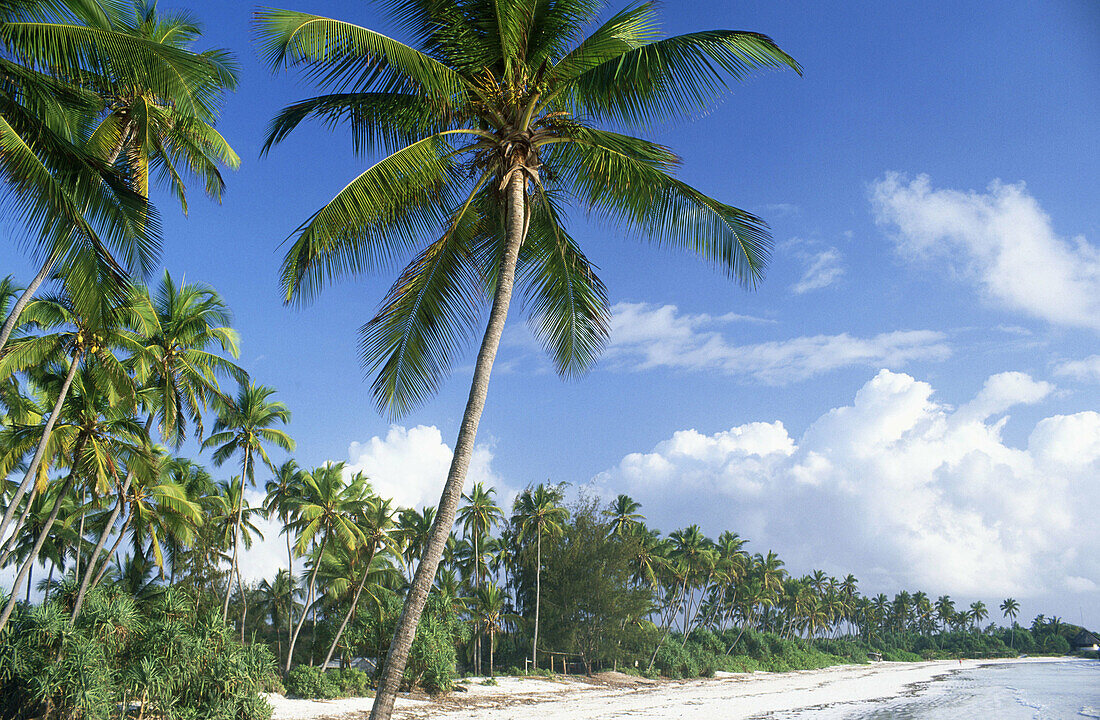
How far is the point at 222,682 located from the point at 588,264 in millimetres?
11616

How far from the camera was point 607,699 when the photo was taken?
27.4 meters

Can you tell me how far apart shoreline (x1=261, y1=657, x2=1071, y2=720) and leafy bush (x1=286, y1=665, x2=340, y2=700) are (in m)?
0.42

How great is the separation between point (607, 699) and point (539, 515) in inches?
→ 508

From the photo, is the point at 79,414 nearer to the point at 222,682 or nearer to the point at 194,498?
the point at 222,682

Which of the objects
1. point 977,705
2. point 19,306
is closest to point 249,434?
point 19,306

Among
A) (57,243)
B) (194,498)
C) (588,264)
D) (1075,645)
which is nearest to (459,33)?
(588,264)

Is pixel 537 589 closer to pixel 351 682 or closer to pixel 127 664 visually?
pixel 351 682

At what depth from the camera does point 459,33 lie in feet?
22.4

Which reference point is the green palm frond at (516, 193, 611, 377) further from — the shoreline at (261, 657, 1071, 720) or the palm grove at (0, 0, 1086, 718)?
the shoreline at (261, 657, 1071, 720)

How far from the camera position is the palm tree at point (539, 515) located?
3884 centimetres

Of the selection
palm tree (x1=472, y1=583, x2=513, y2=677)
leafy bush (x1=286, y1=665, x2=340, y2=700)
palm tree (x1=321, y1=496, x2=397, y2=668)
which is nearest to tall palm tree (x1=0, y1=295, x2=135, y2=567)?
leafy bush (x1=286, y1=665, x2=340, y2=700)

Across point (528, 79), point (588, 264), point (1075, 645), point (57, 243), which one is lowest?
point (1075, 645)

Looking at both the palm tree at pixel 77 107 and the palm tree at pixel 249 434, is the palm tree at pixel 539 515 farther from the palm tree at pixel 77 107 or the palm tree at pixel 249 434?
the palm tree at pixel 77 107

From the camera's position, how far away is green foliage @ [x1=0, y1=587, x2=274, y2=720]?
12.1m
